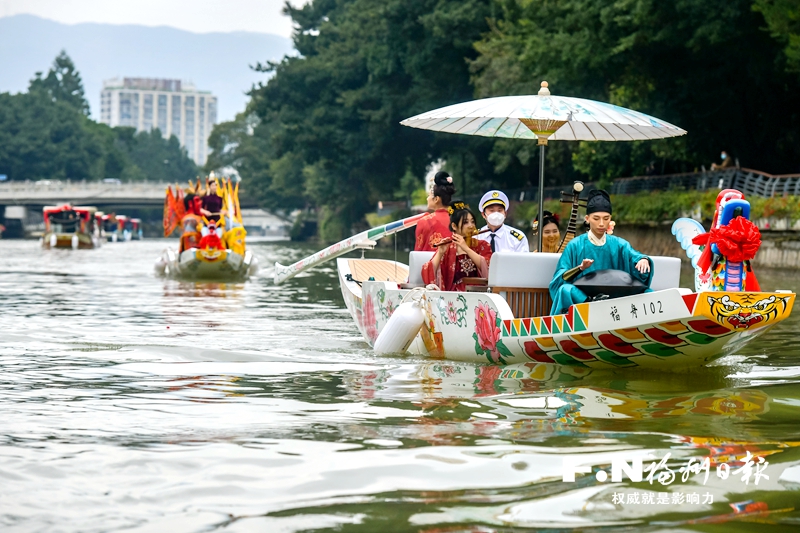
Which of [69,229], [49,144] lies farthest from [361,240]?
[49,144]

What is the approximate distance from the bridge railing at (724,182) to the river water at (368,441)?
19.2 meters

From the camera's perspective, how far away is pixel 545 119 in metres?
10.4

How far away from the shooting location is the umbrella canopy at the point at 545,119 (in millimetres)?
10266

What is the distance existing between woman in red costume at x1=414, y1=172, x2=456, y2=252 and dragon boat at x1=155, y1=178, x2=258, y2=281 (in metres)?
14.8

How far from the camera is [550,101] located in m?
10.5

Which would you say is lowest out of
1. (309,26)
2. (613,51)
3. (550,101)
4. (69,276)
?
(69,276)

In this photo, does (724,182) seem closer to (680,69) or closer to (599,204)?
(680,69)

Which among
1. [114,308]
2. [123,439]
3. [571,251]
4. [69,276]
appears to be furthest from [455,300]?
[69,276]

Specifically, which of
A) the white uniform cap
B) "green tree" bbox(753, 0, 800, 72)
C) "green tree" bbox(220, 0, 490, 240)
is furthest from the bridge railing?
the white uniform cap

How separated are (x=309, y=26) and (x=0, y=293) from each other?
5729 centimetres

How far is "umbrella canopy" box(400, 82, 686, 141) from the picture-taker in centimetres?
1027

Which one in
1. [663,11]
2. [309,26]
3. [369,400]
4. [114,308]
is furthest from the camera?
[309,26]

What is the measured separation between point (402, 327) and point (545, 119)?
90.3 inches

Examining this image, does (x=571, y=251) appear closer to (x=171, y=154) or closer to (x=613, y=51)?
(x=613, y=51)
